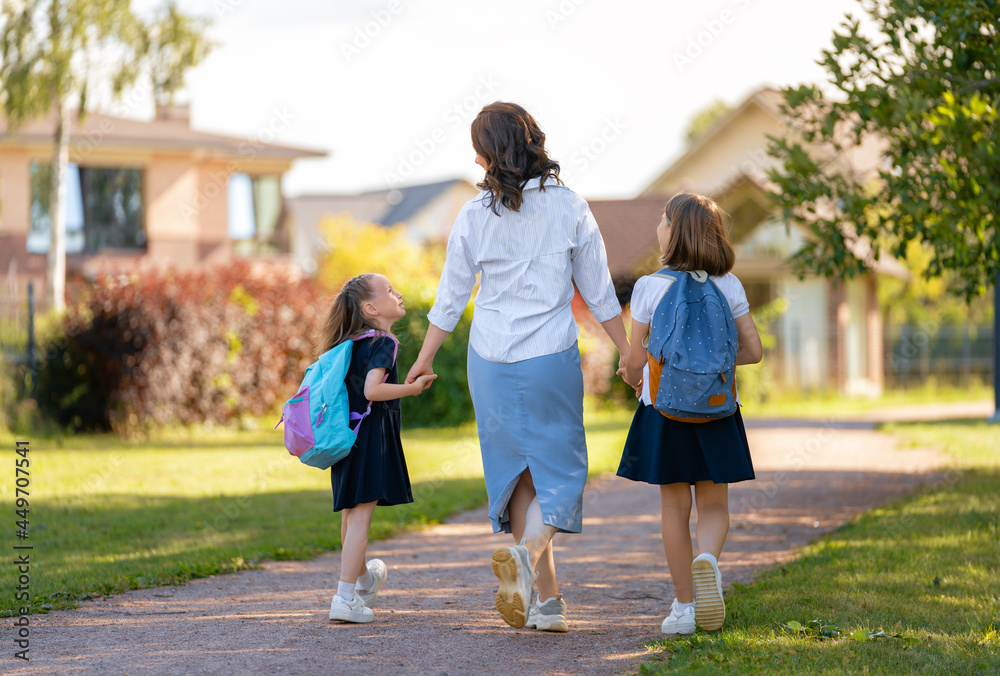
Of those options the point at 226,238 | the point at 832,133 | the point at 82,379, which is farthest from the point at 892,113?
the point at 226,238

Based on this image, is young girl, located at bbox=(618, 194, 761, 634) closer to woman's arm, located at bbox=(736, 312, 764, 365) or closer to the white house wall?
woman's arm, located at bbox=(736, 312, 764, 365)

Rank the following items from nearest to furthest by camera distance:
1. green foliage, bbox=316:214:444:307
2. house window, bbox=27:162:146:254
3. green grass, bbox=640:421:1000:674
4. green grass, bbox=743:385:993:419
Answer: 1. green grass, bbox=640:421:1000:674
2. green grass, bbox=743:385:993:419
3. green foliage, bbox=316:214:444:307
4. house window, bbox=27:162:146:254

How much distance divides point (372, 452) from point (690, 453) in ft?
4.70

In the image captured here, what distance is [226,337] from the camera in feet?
43.5

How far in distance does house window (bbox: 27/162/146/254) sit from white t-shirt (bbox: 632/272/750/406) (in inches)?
935

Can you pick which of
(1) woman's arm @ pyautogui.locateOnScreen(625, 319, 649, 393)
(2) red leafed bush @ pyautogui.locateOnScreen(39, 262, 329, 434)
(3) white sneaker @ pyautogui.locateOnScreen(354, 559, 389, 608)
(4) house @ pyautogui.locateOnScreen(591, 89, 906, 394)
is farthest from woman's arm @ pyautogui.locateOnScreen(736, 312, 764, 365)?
(4) house @ pyautogui.locateOnScreen(591, 89, 906, 394)

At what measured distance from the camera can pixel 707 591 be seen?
390cm

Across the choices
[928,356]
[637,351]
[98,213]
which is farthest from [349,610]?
[928,356]

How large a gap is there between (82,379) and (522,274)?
1033cm

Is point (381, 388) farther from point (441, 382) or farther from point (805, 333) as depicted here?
point (805, 333)

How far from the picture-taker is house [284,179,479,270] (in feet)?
145

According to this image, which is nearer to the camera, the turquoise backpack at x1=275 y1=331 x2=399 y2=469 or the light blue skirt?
the light blue skirt

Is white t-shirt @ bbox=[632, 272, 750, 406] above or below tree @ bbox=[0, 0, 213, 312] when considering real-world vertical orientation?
below

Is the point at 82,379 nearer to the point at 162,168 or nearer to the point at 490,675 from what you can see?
the point at 490,675
